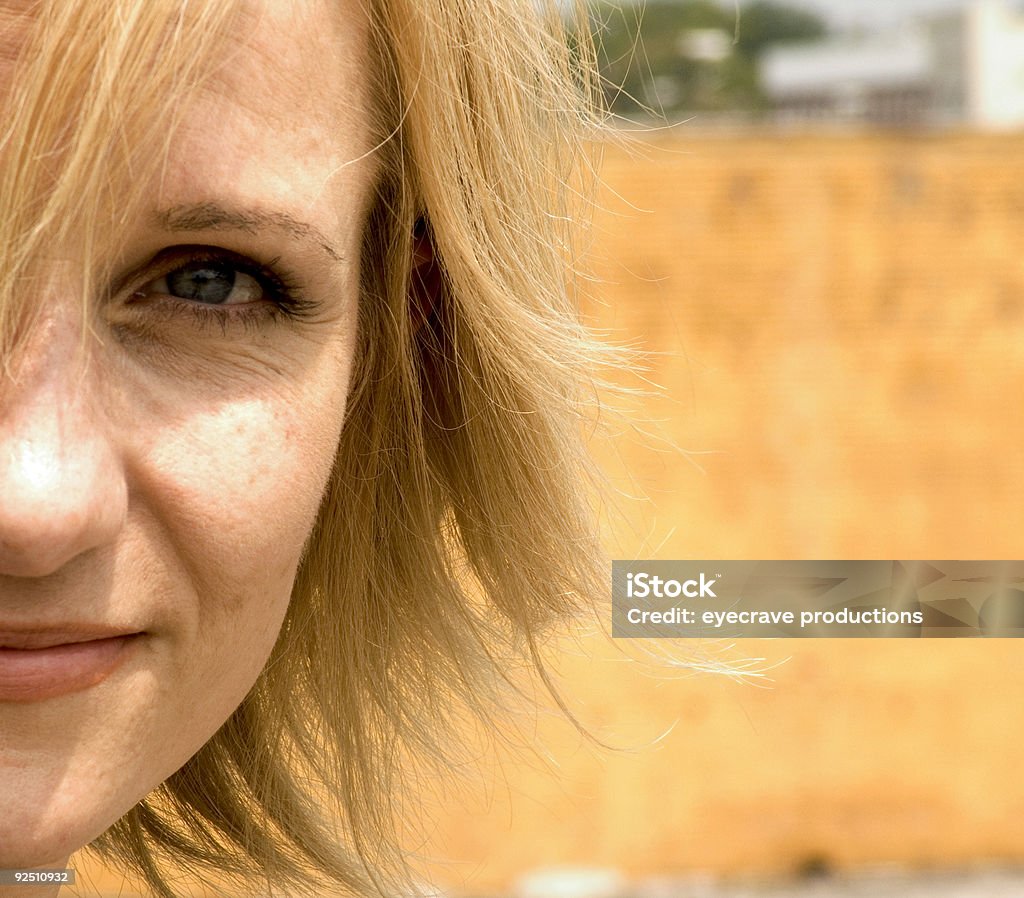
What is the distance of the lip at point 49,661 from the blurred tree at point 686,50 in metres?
0.87

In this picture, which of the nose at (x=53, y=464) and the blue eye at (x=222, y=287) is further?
the blue eye at (x=222, y=287)

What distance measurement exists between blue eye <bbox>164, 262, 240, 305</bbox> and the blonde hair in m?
0.10

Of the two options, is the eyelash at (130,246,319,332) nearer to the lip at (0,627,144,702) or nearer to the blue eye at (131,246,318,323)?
the blue eye at (131,246,318,323)

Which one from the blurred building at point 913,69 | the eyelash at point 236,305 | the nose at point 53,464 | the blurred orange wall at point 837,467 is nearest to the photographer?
the nose at point 53,464

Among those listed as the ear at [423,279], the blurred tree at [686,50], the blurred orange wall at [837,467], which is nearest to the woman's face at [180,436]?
the ear at [423,279]

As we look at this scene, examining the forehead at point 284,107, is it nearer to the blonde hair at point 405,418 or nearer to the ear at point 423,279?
the blonde hair at point 405,418

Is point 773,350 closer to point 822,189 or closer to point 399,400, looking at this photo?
point 822,189

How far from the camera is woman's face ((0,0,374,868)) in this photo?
3.08 ft

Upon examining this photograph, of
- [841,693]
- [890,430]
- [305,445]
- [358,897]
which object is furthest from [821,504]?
[305,445]

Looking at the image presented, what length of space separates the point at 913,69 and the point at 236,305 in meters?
20.0

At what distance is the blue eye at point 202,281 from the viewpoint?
1.05 m

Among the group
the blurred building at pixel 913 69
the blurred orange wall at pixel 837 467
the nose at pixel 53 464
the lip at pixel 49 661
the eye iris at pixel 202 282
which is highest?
the blurred building at pixel 913 69

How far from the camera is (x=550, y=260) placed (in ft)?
4.54

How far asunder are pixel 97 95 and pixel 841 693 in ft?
31.9
